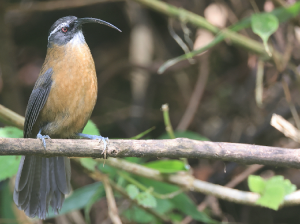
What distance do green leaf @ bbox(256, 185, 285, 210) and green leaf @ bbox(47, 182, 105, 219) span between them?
5.10 ft

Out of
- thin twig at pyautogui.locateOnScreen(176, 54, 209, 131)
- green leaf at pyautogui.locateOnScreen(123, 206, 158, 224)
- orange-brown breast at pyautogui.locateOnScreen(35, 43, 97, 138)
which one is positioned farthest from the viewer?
thin twig at pyautogui.locateOnScreen(176, 54, 209, 131)

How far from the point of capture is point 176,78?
489 cm

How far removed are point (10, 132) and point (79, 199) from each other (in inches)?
40.5

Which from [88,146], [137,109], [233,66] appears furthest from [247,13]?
[88,146]

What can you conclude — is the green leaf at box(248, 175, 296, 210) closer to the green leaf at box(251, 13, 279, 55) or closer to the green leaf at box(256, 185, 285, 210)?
the green leaf at box(256, 185, 285, 210)

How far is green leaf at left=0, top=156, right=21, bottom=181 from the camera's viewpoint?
286 centimetres

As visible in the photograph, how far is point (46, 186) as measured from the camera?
3254mm

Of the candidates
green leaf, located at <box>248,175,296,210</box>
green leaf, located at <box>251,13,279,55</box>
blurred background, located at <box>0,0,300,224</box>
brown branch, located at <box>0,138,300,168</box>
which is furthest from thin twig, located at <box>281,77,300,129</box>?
brown branch, located at <box>0,138,300,168</box>

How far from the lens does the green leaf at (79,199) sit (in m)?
3.51

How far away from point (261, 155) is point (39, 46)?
4044mm

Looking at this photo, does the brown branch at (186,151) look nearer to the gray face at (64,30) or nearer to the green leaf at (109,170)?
the green leaf at (109,170)

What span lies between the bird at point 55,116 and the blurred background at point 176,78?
75 cm

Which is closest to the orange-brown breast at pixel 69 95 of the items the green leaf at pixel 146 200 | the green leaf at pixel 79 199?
the green leaf at pixel 79 199

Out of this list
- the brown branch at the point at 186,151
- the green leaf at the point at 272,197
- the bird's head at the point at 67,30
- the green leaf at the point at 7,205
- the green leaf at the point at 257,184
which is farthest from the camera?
the green leaf at the point at 7,205
